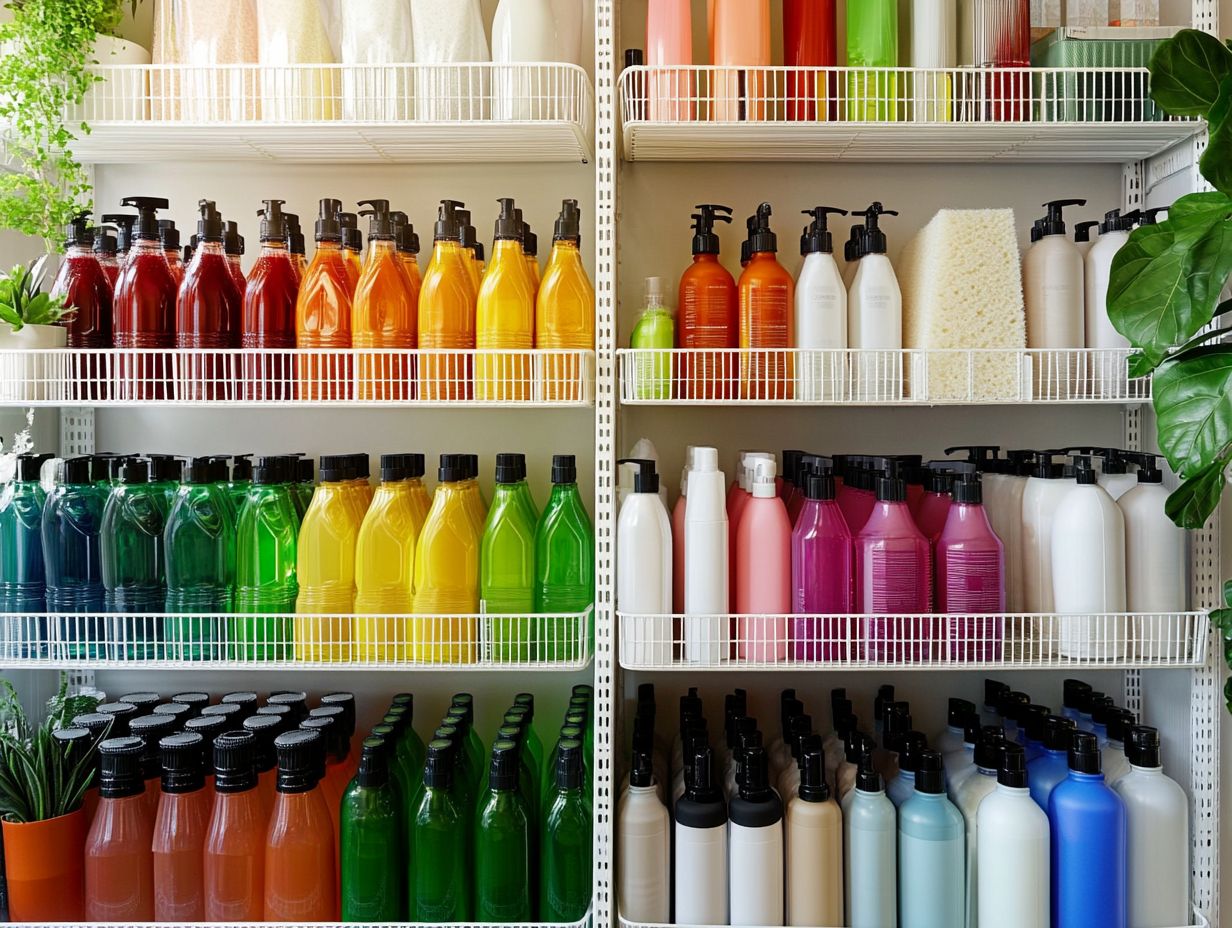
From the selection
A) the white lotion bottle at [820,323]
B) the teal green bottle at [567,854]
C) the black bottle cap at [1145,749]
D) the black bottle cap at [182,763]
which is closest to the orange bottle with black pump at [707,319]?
A: the white lotion bottle at [820,323]

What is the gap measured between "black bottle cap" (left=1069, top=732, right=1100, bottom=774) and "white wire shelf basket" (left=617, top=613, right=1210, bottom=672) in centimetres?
11

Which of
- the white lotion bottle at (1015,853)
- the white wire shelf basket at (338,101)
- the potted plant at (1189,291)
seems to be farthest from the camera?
the white wire shelf basket at (338,101)

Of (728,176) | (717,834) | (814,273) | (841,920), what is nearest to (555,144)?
(728,176)

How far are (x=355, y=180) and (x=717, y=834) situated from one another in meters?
1.34

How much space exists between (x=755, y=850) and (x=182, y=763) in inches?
34.0

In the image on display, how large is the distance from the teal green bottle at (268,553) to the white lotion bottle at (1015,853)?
111cm

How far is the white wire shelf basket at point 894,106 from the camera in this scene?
4.43ft

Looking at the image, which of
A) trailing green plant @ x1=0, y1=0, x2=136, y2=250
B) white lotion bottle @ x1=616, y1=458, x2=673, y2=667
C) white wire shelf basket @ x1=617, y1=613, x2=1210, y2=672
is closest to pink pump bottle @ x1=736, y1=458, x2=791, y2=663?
white wire shelf basket @ x1=617, y1=613, x2=1210, y2=672

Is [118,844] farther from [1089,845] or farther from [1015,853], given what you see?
[1089,845]

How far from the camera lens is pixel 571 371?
4.38ft

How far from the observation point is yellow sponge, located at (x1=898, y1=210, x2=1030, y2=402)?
136 cm

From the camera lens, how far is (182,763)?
1.27 metres

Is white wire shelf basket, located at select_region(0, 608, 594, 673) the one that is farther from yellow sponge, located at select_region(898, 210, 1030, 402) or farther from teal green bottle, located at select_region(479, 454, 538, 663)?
yellow sponge, located at select_region(898, 210, 1030, 402)

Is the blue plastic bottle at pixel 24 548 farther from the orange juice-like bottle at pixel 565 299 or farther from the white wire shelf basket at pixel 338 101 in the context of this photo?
the orange juice-like bottle at pixel 565 299
